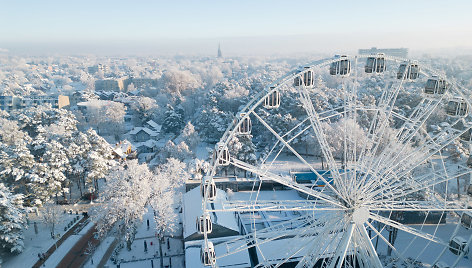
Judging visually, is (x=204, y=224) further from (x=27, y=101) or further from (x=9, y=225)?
(x=27, y=101)

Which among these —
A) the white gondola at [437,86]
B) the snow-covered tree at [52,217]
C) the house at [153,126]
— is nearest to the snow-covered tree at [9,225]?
the snow-covered tree at [52,217]

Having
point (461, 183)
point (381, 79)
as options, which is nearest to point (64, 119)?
point (461, 183)

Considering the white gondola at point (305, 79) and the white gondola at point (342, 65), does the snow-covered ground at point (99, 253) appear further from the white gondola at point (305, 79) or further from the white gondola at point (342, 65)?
the white gondola at point (342, 65)

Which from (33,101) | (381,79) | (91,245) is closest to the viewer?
(91,245)

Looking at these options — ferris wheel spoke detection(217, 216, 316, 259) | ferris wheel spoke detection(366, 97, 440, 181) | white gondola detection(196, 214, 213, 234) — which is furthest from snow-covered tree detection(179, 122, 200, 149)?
white gondola detection(196, 214, 213, 234)

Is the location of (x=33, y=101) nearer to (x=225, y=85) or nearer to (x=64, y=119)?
(x=64, y=119)

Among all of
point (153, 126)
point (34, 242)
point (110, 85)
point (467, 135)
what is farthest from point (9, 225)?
point (110, 85)
